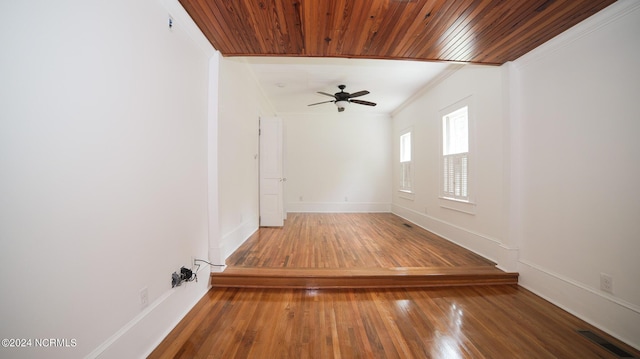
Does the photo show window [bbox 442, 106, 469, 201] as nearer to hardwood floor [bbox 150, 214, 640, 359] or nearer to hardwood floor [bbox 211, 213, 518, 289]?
hardwood floor [bbox 211, 213, 518, 289]

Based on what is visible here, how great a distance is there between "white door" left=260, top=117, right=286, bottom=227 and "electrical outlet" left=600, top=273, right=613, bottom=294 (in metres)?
3.99

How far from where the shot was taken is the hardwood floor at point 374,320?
1.47 m

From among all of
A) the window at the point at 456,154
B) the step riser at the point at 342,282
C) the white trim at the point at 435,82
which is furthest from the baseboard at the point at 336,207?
the step riser at the point at 342,282

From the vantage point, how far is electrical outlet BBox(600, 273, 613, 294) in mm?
1674

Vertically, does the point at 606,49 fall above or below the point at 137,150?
above

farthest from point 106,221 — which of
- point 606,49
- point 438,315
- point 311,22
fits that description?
point 606,49

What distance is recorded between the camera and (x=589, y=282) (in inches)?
70.9

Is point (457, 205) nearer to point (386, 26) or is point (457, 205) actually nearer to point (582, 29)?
point (582, 29)

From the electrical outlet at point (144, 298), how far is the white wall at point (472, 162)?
3316mm

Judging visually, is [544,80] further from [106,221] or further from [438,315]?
[106,221]

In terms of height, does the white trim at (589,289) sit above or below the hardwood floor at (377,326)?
above

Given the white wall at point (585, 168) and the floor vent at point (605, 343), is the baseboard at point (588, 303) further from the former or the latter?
the floor vent at point (605, 343)

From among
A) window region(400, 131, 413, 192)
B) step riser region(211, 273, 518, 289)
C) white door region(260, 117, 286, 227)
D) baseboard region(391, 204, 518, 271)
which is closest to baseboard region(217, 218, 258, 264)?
step riser region(211, 273, 518, 289)

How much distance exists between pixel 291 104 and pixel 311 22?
3.56 meters
